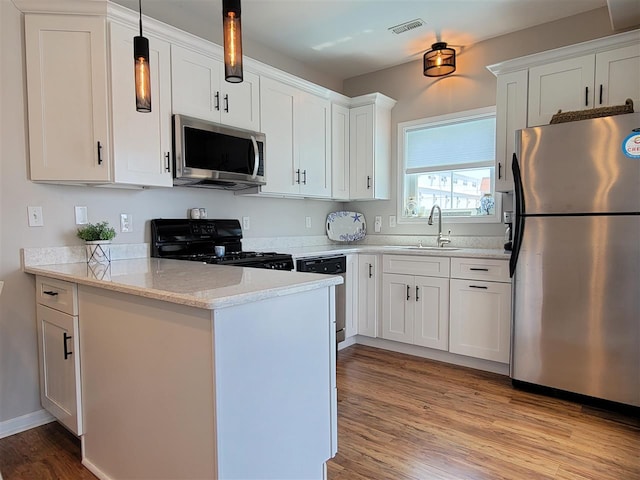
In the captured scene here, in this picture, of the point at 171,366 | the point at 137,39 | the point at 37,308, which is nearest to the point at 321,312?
the point at 171,366

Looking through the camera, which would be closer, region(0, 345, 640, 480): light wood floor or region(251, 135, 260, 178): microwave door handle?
region(0, 345, 640, 480): light wood floor

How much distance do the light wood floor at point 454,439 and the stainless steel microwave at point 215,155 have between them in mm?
1671

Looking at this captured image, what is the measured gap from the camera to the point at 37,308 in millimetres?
2273

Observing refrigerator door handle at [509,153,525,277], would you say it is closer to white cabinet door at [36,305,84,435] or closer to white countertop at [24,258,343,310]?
white countertop at [24,258,343,310]

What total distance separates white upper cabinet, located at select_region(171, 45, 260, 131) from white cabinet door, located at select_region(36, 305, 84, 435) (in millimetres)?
1455

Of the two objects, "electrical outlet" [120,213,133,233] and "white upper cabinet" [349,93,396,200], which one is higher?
"white upper cabinet" [349,93,396,200]

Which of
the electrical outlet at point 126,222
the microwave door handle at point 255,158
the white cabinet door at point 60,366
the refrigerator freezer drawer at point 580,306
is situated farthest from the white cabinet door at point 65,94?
the refrigerator freezer drawer at point 580,306

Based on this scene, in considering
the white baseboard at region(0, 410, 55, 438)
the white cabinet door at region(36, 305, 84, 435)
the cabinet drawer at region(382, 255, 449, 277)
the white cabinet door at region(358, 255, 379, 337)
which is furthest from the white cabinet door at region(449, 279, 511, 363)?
the white baseboard at region(0, 410, 55, 438)

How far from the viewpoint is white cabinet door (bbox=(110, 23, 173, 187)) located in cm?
227

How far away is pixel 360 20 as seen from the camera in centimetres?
318

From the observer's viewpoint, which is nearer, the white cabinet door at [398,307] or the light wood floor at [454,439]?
the light wood floor at [454,439]

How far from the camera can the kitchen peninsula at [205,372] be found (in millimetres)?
1268

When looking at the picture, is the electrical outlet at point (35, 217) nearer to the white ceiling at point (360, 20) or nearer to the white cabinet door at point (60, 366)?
the white cabinet door at point (60, 366)

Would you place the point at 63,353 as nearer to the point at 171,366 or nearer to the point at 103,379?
the point at 103,379
